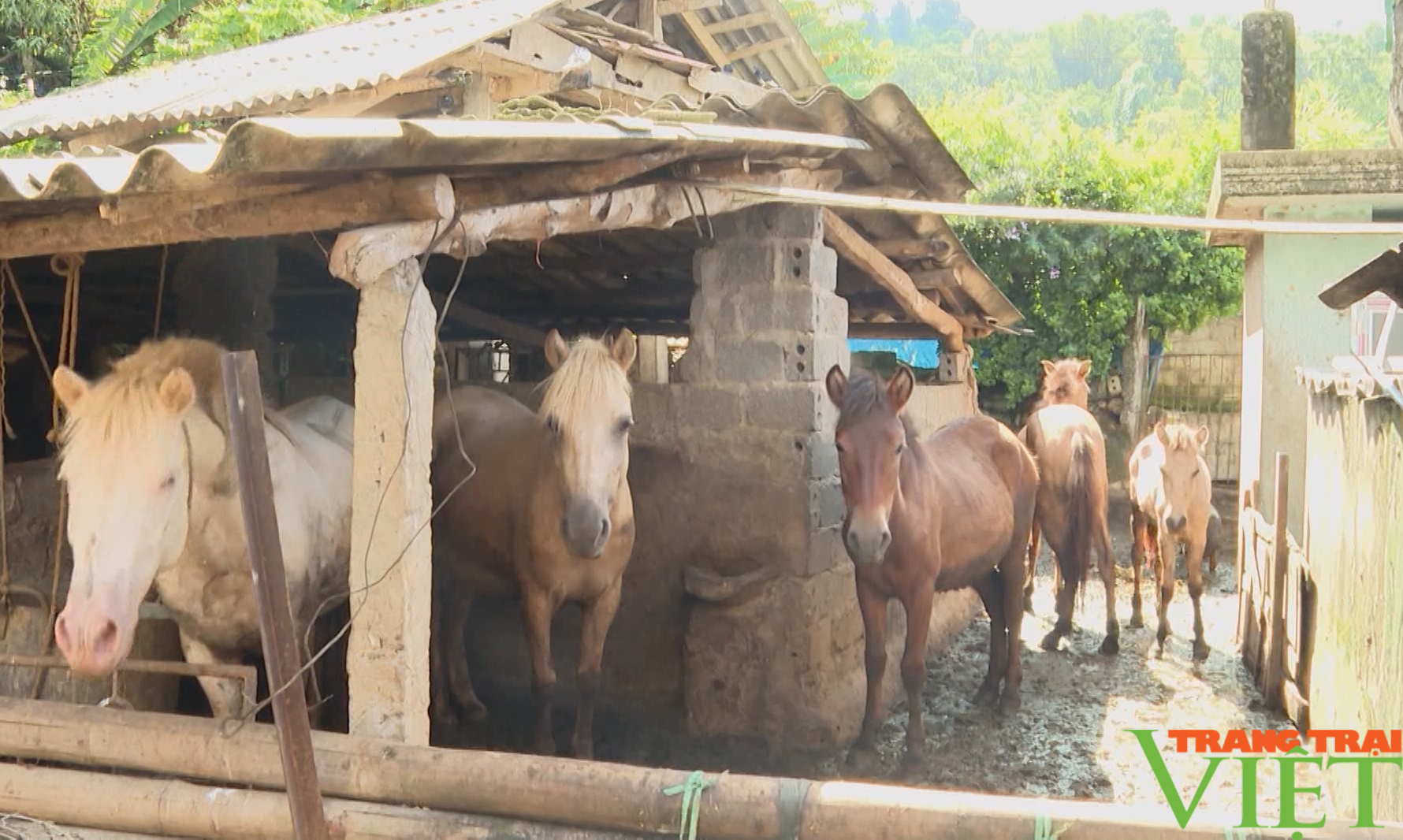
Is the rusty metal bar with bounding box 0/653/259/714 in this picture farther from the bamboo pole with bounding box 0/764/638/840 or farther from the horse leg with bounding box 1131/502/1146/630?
the horse leg with bounding box 1131/502/1146/630

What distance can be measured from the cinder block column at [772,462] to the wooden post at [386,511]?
2.52 meters

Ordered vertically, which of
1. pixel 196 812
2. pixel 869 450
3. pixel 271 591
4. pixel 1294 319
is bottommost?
pixel 196 812

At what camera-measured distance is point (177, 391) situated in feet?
11.5

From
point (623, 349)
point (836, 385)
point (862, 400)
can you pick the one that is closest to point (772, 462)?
point (836, 385)

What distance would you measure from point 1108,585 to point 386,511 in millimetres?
6533

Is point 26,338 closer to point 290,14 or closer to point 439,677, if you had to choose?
point 439,677

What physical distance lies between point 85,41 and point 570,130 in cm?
1474

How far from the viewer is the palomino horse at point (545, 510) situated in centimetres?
456

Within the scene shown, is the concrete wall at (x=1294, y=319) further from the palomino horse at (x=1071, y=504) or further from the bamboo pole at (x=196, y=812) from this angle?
the bamboo pole at (x=196, y=812)

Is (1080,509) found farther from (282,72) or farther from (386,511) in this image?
(282,72)

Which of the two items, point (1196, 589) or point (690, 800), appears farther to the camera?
point (1196, 589)

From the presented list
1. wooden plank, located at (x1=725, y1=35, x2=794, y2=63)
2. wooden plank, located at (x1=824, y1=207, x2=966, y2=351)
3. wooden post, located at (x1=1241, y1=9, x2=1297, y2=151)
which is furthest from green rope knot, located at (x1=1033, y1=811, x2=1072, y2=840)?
wooden plank, located at (x1=725, y1=35, x2=794, y2=63)

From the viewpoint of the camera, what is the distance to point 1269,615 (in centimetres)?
697

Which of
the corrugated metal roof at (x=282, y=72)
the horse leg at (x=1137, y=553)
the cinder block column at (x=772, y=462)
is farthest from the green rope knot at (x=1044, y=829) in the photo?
the horse leg at (x=1137, y=553)
